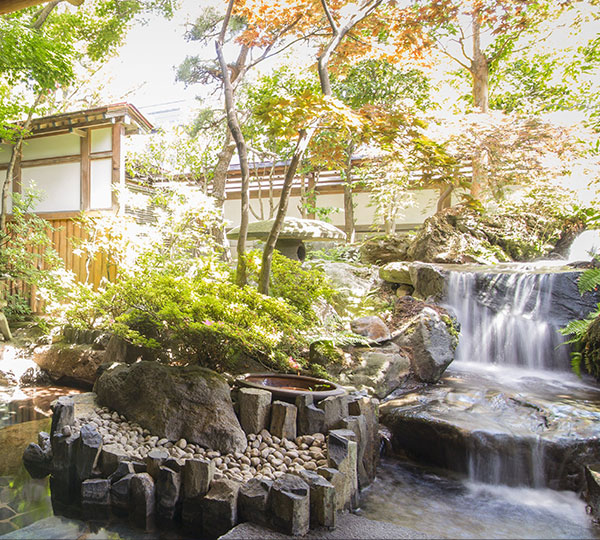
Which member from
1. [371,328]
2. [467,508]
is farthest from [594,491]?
[371,328]

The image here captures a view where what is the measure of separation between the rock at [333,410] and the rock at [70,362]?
413 centimetres

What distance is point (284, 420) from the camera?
11.6 feet

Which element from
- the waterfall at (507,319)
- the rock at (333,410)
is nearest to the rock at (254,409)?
the rock at (333,410)

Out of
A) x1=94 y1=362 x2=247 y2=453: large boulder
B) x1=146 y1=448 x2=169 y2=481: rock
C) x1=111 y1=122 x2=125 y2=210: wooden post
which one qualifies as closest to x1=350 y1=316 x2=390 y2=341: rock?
x1=94 y1=362 x2=247 y2=453: large boulder

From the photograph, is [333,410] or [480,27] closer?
[333,410]

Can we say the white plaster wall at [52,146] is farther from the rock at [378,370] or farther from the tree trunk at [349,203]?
the rock at [378,370]

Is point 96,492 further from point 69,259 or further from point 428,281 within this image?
point 69,259

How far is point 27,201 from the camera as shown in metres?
9.67

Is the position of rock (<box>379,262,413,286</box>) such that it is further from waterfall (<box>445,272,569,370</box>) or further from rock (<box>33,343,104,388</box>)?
rock (<box>33,343,104,388</box>)

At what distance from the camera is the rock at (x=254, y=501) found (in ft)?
8.74

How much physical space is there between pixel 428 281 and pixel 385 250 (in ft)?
9.41

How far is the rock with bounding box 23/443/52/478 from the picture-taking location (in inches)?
145

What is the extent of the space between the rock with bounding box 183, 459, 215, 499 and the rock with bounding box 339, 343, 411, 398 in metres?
2.37

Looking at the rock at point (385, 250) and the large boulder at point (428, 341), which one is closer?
the large boulder at point (428, 341)
